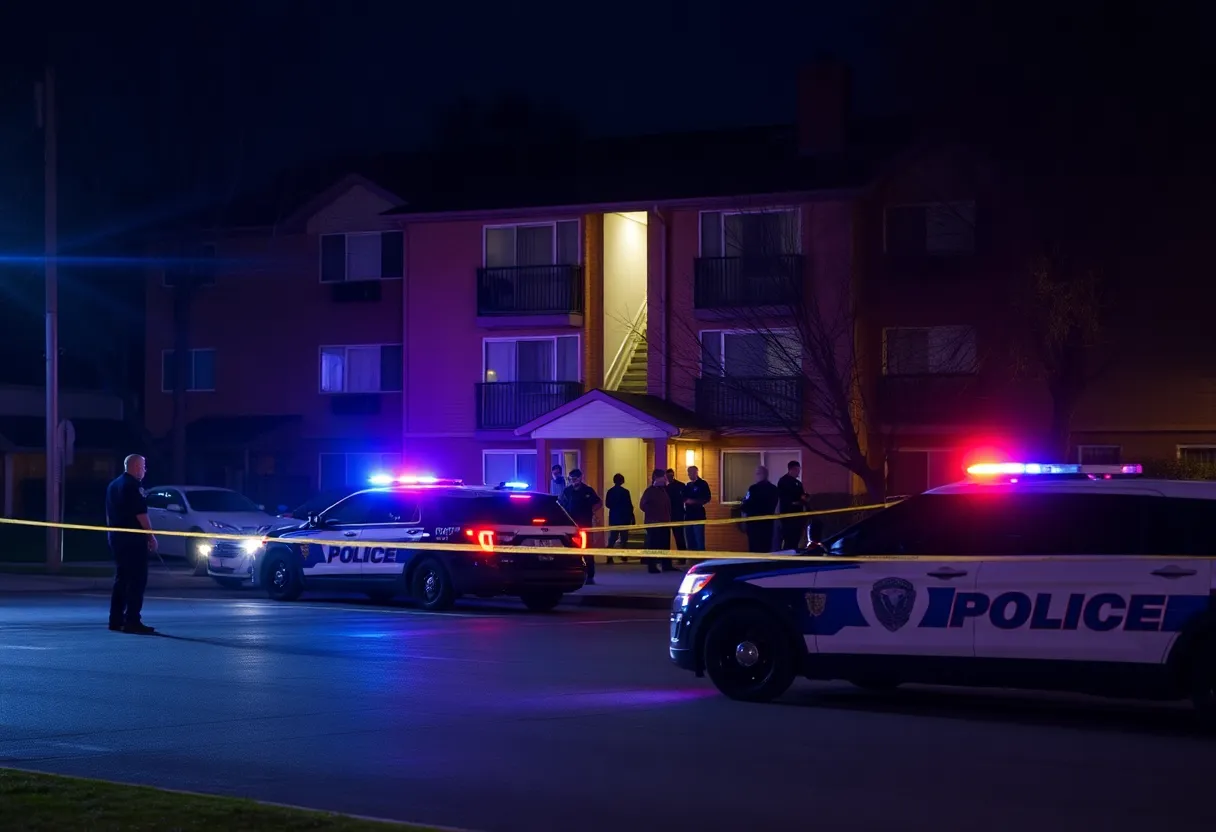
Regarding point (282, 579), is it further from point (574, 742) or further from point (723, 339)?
point (723, 339)

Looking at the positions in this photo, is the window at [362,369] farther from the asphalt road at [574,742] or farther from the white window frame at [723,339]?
the asphalt road at [574,742]

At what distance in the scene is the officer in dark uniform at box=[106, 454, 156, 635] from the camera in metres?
18.6

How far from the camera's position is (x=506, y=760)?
1022 centimetres

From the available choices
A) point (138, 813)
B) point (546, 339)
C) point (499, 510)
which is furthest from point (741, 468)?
point (138, 813)

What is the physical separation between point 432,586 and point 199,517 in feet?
35.5

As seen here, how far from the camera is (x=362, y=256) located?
4656cm

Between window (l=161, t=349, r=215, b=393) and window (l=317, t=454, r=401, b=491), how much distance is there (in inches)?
186

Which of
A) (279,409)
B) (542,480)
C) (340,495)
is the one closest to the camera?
(340,495)

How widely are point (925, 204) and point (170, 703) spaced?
1156 inches

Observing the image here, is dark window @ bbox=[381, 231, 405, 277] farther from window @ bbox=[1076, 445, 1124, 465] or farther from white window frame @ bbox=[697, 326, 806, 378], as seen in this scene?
window @ bbox=[1076, 445, 1124, 465]

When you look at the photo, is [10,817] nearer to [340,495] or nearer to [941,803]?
[941,803]

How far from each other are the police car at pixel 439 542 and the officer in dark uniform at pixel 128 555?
349 cm

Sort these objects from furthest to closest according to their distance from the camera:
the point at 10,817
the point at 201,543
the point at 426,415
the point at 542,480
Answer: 1. the point at 426,415
2. the point at 542,480
3. the point at 201,543
4. the point at 10,817

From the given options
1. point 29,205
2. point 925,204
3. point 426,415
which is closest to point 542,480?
point 426,415
